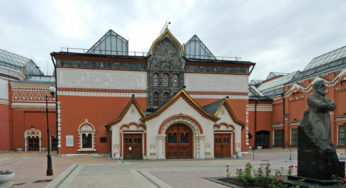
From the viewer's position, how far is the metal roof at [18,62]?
3828 centimetres

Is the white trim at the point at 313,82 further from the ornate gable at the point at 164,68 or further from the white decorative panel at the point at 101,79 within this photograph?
the white decorative panel at the point at 101,79

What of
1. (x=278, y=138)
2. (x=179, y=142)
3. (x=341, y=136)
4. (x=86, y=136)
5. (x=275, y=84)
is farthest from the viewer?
(x=275, y=84)

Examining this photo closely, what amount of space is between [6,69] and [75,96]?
15.6 m

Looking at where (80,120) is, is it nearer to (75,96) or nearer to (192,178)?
(75,96)

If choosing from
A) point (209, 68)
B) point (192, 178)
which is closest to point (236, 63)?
point (209, 68)

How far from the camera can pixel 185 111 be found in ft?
77.1

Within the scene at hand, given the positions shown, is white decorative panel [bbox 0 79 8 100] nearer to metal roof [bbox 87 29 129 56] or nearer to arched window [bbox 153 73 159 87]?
metal roof [bbox 87 29 129 56]

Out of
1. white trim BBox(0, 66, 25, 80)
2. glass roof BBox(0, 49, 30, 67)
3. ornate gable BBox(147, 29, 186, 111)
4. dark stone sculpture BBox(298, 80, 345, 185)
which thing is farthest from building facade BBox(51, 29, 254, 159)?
glass roof BBox(0, 49, 30, 67)

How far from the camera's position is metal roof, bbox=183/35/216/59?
31.0m

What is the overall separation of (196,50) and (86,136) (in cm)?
1532

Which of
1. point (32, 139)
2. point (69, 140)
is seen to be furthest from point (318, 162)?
point (32, 139)

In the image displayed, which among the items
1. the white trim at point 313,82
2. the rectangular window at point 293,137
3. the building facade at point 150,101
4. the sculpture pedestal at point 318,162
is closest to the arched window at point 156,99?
the building facade at point 150,101

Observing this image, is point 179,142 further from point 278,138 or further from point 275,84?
point 275,84

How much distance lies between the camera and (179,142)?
78.1 feet
